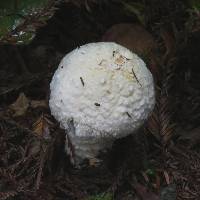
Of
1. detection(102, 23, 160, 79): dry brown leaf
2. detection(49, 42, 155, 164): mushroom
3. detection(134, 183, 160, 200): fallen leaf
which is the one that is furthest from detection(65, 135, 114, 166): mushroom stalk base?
detection(102, 23, 160, 79): dry brown leaf

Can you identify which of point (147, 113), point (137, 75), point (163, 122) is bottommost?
point (163, 122)

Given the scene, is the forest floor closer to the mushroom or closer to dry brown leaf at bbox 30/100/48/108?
dry brown leaf at bbox 30/100/48/108

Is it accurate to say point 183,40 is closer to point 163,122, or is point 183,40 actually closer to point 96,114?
point 163,122

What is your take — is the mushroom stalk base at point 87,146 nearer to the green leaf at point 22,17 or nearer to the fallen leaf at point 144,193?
the fallen leaf at point 144,193

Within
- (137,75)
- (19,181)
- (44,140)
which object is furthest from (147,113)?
(19,181)

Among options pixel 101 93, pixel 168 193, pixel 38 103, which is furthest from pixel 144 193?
pixel 38 103

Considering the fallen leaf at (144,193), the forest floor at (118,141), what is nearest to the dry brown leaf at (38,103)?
the forest floor at (118,141)

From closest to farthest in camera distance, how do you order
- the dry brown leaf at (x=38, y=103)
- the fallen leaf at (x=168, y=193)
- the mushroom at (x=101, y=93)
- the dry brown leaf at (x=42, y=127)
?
the mushroom at (x=101, y=93), the fallen leaf at (x=168, y=193), the dry brown leaf at (x=42, y=127), the dry brown leaf at (x=38, y=103)

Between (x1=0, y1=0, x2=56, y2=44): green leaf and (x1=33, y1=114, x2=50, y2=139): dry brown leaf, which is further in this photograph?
(x1=33, y1=114, x2=50, y2=139): dry brown leaf
